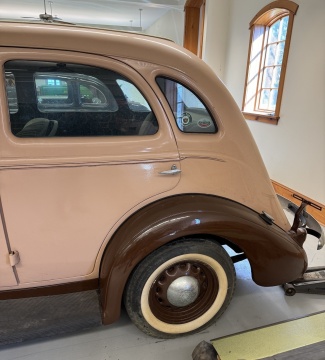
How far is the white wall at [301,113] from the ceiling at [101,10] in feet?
9.58

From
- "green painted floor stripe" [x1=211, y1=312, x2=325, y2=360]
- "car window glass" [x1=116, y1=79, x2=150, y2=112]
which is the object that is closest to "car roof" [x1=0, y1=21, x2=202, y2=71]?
"car window glass" [x1=116, y1=79, x2=150, y2=112]

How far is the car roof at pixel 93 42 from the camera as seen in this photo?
1.20 m

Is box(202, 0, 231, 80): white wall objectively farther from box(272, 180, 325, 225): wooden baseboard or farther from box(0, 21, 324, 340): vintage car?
box(0, 21, 324, 340): vintage car

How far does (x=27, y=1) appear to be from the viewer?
7574 millimetres

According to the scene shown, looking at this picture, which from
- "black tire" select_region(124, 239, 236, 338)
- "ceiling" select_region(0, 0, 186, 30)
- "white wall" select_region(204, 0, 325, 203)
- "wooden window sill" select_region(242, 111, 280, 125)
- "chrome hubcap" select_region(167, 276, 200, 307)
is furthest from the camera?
"ceiling" select_region(0, 0, 186, 30)

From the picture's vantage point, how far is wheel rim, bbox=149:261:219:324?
63.0 inches

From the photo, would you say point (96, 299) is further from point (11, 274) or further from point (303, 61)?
point (303, 61)

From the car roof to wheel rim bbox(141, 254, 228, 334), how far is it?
41.7 inches

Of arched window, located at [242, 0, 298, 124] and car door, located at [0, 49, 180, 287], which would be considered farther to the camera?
arched window, located at [242, 0, 298, 124]

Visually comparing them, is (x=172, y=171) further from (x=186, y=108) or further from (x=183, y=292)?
(x=183, y=292)

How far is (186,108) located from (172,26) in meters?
7.59

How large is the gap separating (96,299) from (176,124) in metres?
1.08

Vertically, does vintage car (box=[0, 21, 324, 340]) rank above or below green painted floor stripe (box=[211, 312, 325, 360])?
above

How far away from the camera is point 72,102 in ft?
4.57
